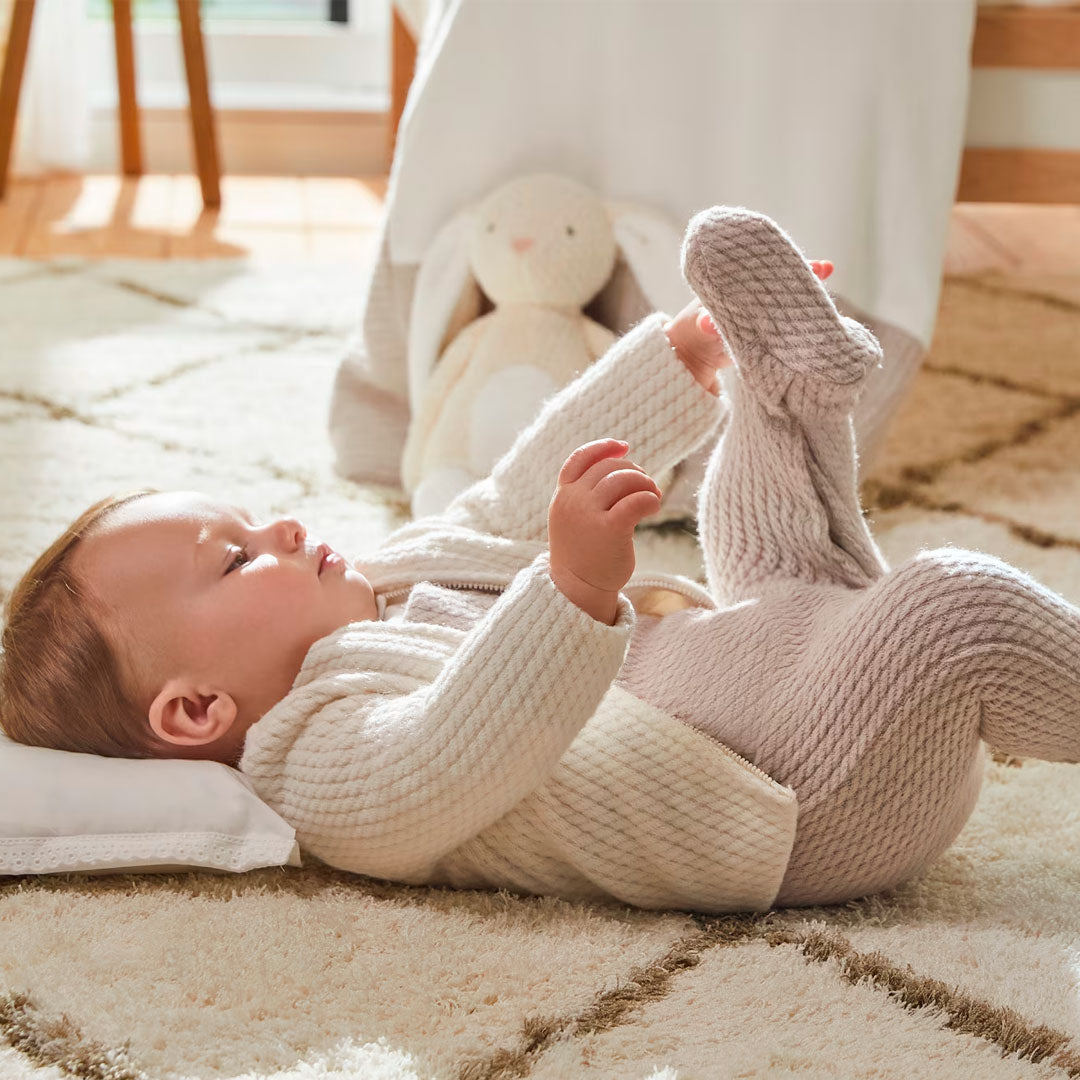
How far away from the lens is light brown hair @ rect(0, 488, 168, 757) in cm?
79

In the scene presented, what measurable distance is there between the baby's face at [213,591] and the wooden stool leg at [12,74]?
82.1 inches

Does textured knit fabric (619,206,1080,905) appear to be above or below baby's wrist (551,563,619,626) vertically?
below

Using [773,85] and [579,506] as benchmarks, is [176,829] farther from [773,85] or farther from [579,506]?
[773,85]

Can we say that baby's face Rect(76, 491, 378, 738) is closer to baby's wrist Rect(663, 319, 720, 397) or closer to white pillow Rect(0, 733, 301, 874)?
white pillow Rect(0, 733, 301, 874)

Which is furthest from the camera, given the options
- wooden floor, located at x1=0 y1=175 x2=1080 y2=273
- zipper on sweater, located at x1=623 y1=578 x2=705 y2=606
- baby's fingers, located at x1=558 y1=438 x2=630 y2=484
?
wooden floor, located at x1=0 y1=175 x2=1080 y2=273

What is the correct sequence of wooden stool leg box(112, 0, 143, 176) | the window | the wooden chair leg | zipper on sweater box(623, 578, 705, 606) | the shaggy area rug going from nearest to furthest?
the shaggy area rug → zipper on sweater box(623, 578, 705, 606) → wooden stool leg box(112, 0, 143, 176) → the wooden chair leg → the window

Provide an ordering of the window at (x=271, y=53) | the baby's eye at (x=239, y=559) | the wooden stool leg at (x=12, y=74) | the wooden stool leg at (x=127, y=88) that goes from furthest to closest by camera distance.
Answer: the window at (x=271, y=53), the wooden stool leg at (x=127, y=88), the wooden stool leg at (x=12, y=74), the baby's eye at (x=239, y=559)

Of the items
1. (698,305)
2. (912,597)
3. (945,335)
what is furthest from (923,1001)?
(945,335)

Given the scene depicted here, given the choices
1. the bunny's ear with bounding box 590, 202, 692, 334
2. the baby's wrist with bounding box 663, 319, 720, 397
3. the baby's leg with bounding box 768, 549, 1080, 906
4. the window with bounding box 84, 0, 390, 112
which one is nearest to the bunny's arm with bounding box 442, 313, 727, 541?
the baby's wrist with bounding box 663, 319, 720, 397

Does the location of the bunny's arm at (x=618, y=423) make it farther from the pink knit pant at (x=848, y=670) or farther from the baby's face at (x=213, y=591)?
the baby's face at (x=213, y=591)

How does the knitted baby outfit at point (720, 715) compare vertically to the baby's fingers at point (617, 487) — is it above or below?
below

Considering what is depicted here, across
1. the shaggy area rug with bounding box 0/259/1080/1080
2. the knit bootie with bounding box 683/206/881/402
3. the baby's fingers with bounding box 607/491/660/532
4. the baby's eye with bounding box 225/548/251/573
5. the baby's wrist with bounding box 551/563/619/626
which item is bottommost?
the shaggy area rug with bounding box 0/259/1080/1080

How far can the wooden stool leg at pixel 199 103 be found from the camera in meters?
2.62

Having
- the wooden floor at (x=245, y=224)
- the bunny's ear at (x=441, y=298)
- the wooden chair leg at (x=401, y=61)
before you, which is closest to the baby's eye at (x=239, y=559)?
the bunny's ear at (x=441, y=298)
